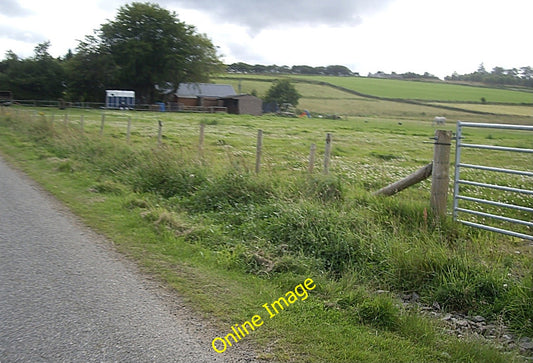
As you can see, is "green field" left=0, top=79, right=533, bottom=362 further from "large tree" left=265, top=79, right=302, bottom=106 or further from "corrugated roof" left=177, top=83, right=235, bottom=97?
"large tree" left=265, top=79, right=302, bottom=106

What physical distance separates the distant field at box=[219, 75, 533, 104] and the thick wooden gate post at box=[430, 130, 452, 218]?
57.2ft

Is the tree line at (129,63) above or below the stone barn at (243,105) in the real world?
above

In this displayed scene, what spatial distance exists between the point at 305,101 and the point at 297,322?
84.1 metres

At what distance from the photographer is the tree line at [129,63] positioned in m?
64.5

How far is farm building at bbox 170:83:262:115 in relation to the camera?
2758 inches

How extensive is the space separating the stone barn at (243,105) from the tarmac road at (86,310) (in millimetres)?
64682

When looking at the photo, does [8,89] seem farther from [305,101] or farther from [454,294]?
[454,294]

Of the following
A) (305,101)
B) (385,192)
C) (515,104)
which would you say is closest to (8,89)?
(305,101)

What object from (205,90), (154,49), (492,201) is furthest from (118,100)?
(492,201)

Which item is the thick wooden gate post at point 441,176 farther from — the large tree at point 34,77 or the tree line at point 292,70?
the tree line at point 292,70

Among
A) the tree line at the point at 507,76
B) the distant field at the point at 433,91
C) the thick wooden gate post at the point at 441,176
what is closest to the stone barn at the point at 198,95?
the distant field at the point at 433,91

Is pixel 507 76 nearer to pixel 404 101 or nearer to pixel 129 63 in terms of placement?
pixel 404 101

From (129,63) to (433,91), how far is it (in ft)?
134

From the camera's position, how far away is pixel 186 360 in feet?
12.5
